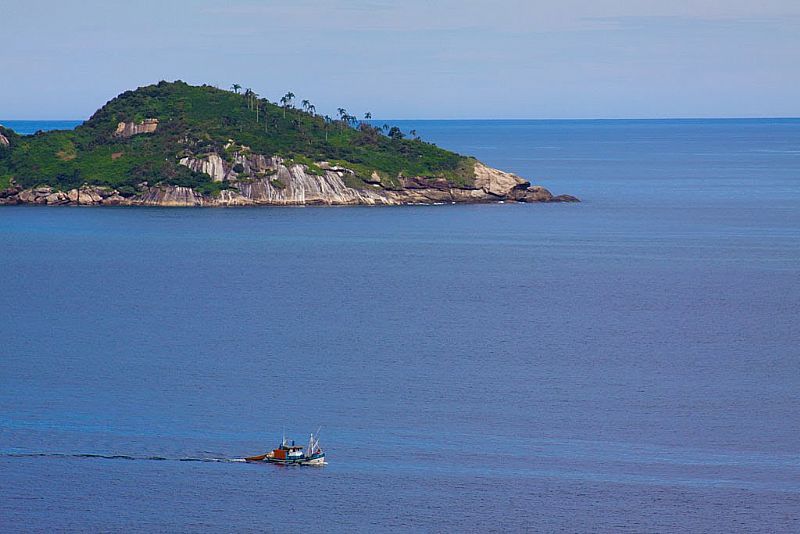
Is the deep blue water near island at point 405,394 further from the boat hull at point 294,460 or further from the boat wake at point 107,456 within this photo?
the boat hull at point 294,460

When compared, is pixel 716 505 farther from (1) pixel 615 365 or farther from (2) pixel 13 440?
(2) pixel 13 440

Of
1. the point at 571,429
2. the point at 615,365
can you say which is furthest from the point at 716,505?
the point at 615,365

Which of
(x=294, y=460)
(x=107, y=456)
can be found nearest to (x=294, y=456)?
(x=294, y=460)

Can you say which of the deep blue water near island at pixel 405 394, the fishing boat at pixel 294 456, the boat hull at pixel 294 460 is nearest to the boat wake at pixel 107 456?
the deep blue water near island at pixel 405 394

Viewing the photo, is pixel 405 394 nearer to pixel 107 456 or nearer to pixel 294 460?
pixel 294 460

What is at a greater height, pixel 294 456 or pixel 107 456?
pixel 294 456

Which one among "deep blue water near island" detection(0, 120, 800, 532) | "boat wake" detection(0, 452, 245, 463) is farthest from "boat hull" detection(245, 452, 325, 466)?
"boat wake" detection(0, 452, 245, 463)

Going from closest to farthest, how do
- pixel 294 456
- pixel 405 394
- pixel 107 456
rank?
pixel 294 456
pixel 107 456
pixel 405 394
